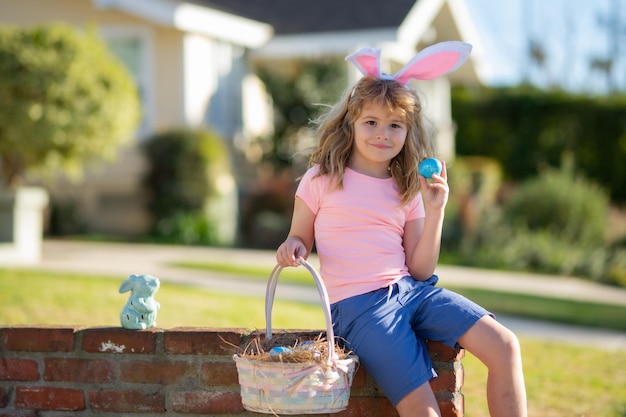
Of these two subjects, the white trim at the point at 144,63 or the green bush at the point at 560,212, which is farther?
the green bush at the point at 560,212

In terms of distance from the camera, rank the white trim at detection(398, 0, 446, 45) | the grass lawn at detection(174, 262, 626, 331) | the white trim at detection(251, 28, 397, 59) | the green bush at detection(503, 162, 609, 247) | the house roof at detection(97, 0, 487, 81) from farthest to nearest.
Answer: the white trim at detection(398, 0, 446, 45)
the white trim at detection(251, 28, 397, 59)
the green bush at detection(503, 162, 609, 247)
the house roof at detection(97, 0, 487, 81)
the grass lawn at detection(174, 262, 626, 331)

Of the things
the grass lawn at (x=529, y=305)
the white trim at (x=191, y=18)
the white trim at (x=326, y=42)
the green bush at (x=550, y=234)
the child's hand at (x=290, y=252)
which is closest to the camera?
the child's hand at (x=290, y=252)

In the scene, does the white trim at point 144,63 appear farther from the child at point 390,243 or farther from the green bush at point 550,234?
the child at point 390,243

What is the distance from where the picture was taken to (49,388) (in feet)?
11.8

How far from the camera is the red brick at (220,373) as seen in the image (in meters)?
3.46

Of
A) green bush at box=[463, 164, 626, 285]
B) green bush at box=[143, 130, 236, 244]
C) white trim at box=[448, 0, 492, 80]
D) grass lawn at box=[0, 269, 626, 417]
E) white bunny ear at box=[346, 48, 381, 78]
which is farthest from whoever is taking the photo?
white trim at box=[448, 0, 492, 80]

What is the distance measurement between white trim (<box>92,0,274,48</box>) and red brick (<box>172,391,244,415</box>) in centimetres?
1143

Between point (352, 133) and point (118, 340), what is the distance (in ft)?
3.93

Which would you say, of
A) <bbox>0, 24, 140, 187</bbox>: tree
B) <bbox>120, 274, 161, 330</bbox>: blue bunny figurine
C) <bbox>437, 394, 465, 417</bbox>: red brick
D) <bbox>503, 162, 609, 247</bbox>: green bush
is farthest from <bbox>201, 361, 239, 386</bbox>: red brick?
<bbox>503, 162, 609, 247</bbox>: green bush

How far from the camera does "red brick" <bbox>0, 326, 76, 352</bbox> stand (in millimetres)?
3588

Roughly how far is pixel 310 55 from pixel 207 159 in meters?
2.84

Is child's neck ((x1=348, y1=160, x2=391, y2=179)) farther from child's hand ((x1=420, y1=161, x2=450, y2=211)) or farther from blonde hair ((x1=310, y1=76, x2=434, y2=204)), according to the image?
child's hand ((x1=420, y1=161, x2=450, y2=211))

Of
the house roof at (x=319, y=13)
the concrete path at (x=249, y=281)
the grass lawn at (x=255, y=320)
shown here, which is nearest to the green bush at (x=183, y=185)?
the concrete path at (x=249, y=281)

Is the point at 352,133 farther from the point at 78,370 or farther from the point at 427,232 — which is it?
the point at 78,370
